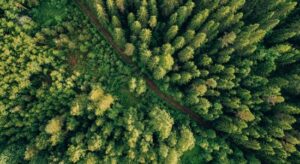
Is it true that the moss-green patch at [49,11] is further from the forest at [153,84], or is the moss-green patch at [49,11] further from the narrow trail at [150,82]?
the narrow trail at [150,82]

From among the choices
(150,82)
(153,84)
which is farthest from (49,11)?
(153,84)

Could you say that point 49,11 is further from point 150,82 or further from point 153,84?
point 153,84

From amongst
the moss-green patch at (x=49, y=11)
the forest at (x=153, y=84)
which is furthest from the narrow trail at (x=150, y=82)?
the moss-green patch at (x=49, y=11)

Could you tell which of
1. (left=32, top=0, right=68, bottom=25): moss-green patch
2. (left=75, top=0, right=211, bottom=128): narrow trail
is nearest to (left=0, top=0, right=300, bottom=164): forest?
→ (left=75, top=0, right=211, bottom=128): narrow trail

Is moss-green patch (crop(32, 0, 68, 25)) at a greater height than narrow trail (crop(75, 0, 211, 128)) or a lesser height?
greater

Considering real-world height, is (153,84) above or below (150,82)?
below

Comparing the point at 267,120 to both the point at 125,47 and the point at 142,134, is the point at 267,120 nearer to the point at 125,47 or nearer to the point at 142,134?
the point at 142,134

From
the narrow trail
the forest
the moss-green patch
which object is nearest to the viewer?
the forest

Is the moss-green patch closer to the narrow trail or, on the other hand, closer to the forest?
the forest

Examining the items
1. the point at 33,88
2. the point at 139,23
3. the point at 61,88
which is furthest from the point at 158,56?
the point at 33,88
